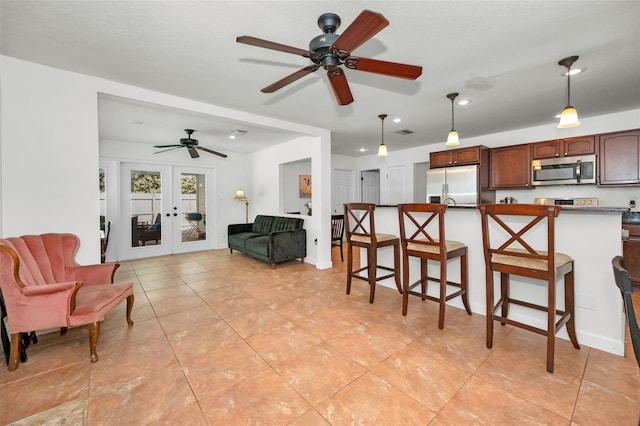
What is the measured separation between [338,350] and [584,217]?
7.54 feet

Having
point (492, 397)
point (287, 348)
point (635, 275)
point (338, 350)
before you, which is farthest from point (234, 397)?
point (635, 275)

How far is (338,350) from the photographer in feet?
7.04

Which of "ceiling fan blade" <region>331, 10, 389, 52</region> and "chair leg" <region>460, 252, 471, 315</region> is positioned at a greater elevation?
"ceiling fan blade" <region>331, 10, 389, 52</region>

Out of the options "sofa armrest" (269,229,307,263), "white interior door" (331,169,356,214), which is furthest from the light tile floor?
"white interior door" (331,169,356,214)

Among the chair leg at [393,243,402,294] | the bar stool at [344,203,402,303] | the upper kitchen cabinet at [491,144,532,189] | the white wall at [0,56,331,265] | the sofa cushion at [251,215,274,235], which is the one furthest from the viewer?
the sofa cushion at [251,215,274,235]

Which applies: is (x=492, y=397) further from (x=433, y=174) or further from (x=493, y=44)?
(x=433, y=174)

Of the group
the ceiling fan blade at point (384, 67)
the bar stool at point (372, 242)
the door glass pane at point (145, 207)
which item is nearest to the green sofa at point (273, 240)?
the door glass pane at point (145, 207)

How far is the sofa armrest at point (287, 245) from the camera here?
4.69 meters

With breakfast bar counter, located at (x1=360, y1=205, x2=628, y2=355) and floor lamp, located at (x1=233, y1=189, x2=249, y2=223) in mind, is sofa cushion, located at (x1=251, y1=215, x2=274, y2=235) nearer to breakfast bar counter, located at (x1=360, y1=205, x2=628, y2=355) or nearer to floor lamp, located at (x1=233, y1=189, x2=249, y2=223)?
floor lamp, located at (x1=233, y1=189, x2=249, y2=223)

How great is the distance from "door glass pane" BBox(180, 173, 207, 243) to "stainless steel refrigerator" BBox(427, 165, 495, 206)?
5193 millimetres

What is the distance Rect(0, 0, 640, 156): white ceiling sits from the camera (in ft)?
5.78

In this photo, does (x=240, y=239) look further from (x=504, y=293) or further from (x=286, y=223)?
(x=504, y=293)

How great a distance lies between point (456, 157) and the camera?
5.04 meters

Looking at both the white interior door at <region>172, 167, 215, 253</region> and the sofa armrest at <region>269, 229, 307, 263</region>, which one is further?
the white interior door at <region>172, 167, 215, 253</region>
